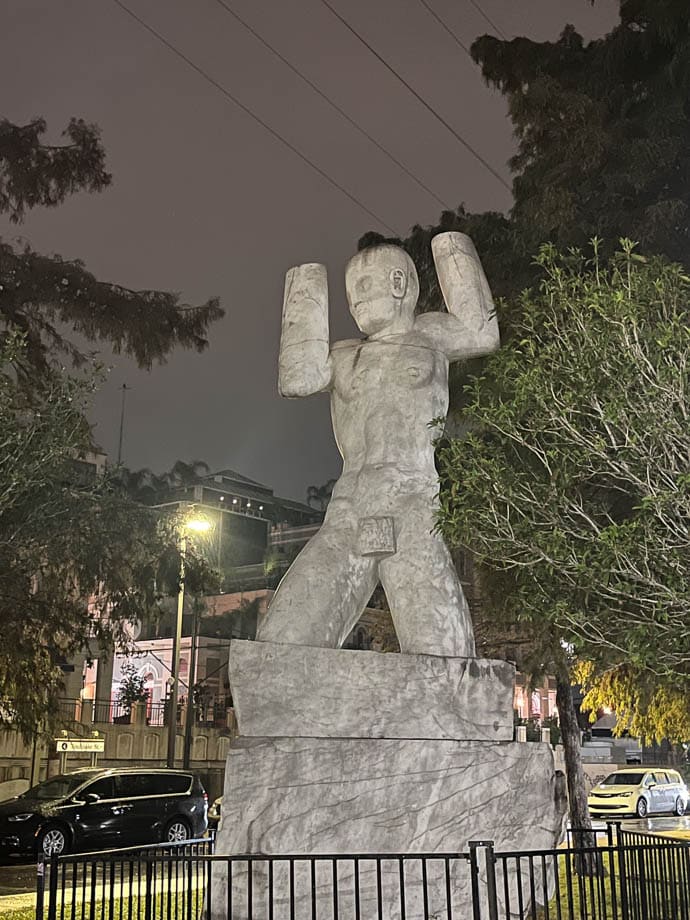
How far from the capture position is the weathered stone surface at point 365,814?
616 cm

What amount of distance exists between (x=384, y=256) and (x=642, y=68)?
577 cm

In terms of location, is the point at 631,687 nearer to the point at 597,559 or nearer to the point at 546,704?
the point at 597,559

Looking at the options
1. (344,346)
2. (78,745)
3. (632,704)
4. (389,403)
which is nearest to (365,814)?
(389,403)

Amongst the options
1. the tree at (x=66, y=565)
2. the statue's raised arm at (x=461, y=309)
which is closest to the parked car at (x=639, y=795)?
the tree at (x=66, y=565)

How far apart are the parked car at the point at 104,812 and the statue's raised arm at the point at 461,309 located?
44.9 feet

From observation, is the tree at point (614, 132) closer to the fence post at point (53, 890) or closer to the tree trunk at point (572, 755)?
the tree trunk at point (572, 755)

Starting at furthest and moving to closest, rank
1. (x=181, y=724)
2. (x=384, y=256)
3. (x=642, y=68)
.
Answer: (x=181, y=724)
(x=642, y=68)
(x=384, y=256)

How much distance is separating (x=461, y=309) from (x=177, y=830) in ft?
51.0

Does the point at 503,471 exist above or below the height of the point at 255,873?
above

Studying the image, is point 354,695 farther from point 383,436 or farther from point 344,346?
point 344,346


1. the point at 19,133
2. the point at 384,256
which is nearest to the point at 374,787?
the point at 384,256

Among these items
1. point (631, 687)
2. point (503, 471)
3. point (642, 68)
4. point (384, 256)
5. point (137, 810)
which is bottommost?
point (137, 810)

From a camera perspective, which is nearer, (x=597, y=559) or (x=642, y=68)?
(x=597, y=559)

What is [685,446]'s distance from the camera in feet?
20.5
